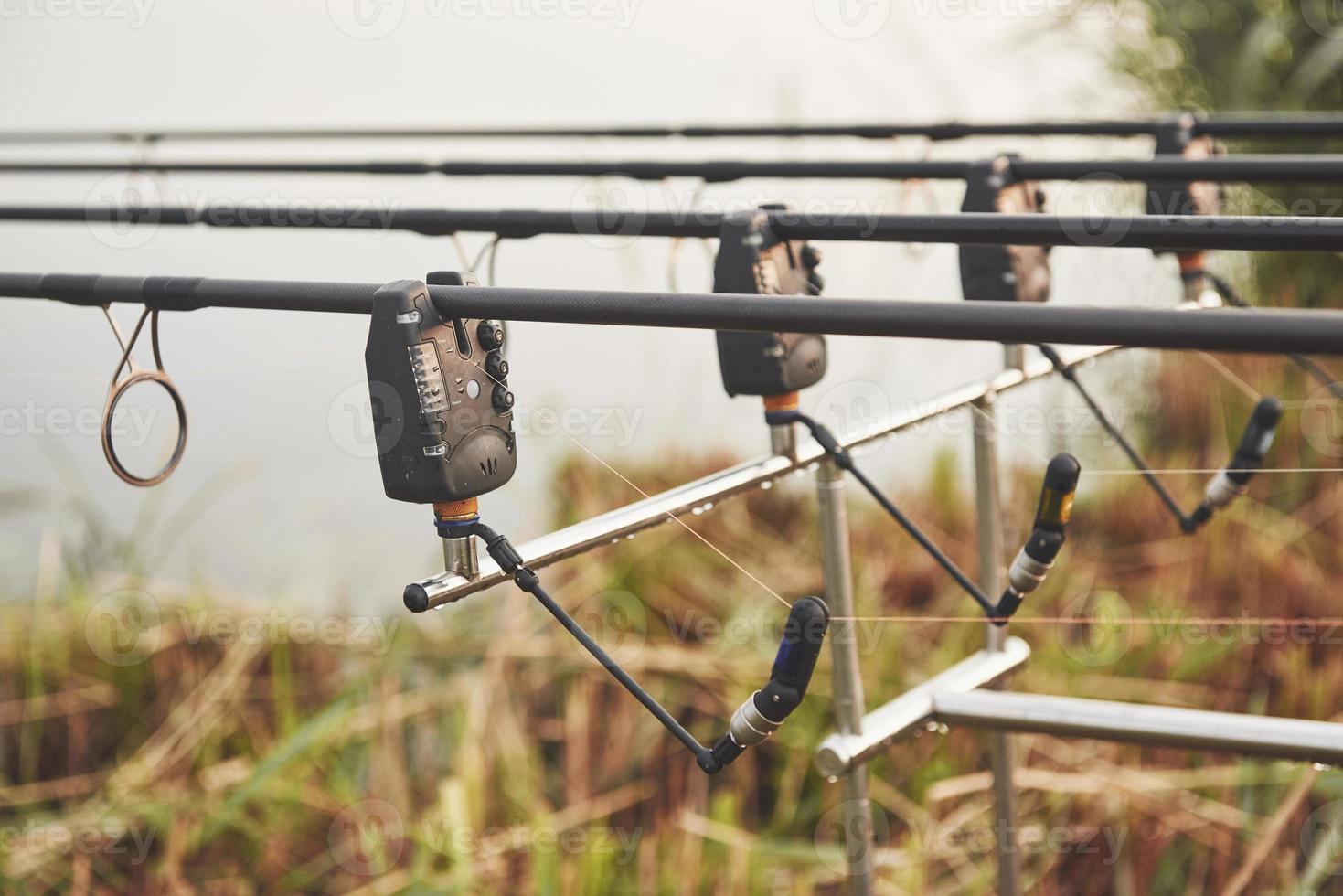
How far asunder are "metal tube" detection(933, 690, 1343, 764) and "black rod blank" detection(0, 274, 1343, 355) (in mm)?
465

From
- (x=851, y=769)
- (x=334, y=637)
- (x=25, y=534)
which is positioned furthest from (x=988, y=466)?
(x=25, y=534)

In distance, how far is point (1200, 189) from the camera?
5.27 feet

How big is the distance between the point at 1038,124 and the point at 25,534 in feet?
6.09

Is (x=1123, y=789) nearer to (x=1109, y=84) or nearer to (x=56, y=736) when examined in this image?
(x=56, y=736)

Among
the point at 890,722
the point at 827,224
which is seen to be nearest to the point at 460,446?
the point at 827,224

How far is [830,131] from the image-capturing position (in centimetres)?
165

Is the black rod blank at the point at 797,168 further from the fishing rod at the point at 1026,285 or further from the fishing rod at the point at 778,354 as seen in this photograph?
the fishing rod at the point at 778,354

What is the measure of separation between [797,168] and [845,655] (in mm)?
543

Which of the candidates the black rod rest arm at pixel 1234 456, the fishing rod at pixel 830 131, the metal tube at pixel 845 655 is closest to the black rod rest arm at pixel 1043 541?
the metal tube at pixel 845 655

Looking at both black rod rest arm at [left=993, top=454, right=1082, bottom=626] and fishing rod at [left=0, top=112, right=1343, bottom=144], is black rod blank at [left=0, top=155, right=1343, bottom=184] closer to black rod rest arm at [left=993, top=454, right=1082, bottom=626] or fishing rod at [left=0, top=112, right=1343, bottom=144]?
fishing rod at [left=0, top=112, right=1343, bottom=144]

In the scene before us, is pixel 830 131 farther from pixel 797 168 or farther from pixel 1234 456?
pixel 1234 456

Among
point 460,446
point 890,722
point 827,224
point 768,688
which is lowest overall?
point 890,722

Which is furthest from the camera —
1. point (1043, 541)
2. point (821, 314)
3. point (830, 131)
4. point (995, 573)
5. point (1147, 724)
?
point (830, 131)

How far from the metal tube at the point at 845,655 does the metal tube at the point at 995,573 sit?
0.69ft
